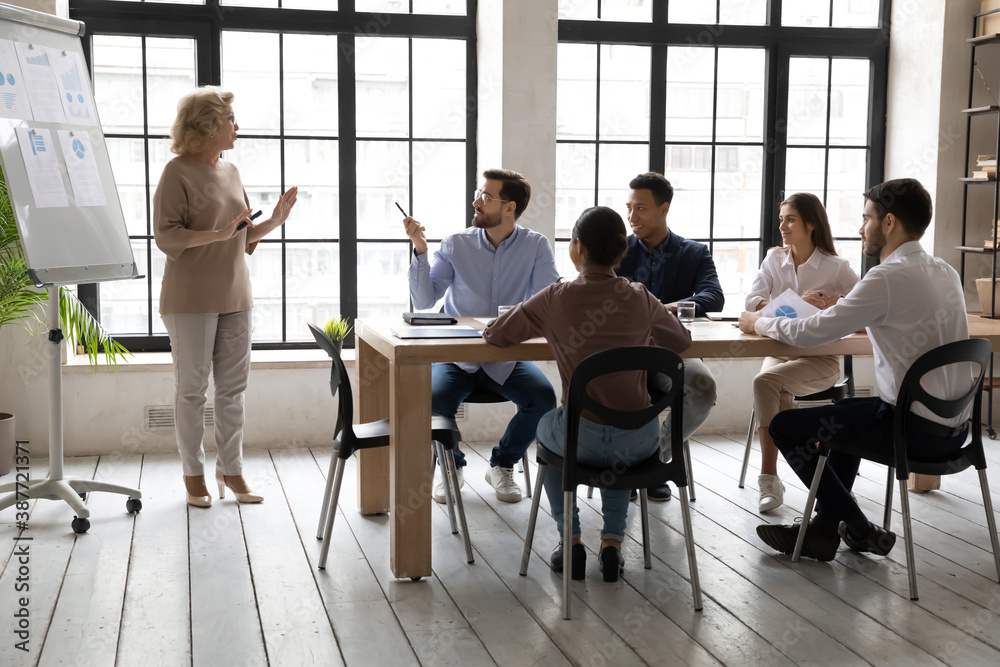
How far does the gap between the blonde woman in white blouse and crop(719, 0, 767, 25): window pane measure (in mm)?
1764

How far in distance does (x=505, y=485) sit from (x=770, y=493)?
3.38 feet

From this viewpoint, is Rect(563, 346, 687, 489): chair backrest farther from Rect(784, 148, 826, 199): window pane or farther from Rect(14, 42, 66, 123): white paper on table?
Rect(784, 148, 826, 199): window pane

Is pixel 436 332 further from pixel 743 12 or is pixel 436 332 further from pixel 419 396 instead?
pixel 743 12

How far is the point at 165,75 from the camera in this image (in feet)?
15.1

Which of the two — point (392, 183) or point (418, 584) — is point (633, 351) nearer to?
point (418, 584)

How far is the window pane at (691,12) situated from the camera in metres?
5.06

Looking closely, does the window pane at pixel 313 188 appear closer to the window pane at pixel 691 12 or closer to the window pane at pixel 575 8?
the window pane at pixel 575 8

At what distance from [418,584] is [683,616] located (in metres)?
0.79

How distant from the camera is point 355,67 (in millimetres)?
4812

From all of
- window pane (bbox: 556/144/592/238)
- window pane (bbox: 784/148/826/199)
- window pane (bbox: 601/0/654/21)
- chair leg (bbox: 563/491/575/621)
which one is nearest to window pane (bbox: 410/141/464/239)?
window pane (bbox: 556/144/592/238)

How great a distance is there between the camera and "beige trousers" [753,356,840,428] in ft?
12.0

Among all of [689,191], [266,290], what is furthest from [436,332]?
[689,191]

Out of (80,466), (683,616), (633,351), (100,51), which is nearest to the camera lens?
(633,351)

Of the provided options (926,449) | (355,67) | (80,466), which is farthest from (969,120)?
(80,466)
